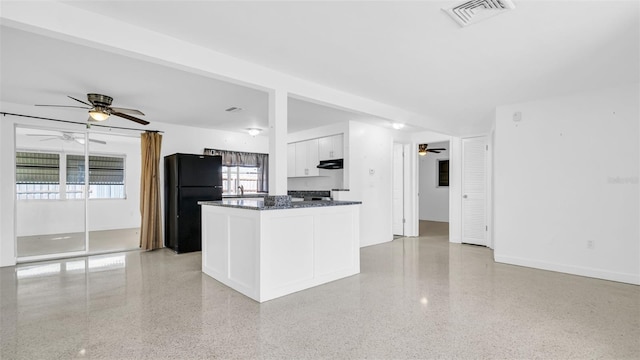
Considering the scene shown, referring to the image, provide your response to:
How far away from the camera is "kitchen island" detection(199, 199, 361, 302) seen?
3.08m

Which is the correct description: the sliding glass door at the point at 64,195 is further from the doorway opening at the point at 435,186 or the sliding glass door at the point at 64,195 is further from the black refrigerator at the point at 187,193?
the doorway opening at the point at 435,186

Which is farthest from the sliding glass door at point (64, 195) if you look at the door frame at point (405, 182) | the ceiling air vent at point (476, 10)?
the ceiling air vent at point (476, 10)

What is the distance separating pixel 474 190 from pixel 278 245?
4.60 m

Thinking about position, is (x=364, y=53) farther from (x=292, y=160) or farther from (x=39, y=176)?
(x=39, y=176)

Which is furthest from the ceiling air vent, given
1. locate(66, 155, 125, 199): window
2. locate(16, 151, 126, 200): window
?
locate(66, 155, 125, 199): window

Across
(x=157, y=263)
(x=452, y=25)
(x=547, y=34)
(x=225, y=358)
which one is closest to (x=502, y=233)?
(x=547, y=34)

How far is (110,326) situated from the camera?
2.52 m

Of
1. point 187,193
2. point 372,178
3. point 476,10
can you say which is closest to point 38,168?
point 187,193

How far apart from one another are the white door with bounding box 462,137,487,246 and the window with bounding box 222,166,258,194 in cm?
467

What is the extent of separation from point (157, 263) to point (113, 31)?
3.48 metres

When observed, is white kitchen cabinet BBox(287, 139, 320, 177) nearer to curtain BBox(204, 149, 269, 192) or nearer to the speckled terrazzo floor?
curtain BBox(204, 149, 269, 192)

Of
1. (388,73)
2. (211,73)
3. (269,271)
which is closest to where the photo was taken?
(211,73)

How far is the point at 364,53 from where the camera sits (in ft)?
9.42

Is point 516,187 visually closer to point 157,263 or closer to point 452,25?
point 452,25
